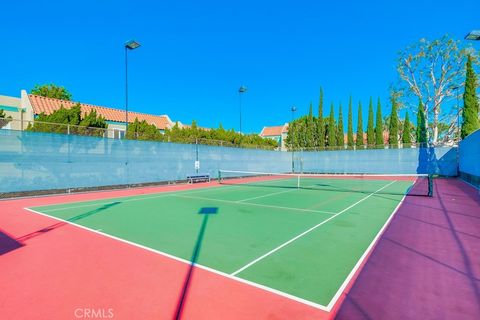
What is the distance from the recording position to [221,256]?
16.2ft

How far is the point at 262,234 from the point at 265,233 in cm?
12

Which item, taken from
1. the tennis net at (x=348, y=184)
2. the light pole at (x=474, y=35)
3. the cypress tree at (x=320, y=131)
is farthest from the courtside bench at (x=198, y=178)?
the cypress tree at (x=320, y=131)

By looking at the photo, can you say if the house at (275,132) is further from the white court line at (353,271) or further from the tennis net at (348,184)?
the white court line at (353,271)

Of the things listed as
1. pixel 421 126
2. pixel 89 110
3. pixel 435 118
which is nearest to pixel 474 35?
pixel 421 126

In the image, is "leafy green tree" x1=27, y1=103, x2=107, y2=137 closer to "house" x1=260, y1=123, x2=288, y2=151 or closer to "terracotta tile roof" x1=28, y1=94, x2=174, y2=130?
"terracotta tile roof" x1=28, y1=94, x2=174, y2=130

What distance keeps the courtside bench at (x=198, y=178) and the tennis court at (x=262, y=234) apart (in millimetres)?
9570

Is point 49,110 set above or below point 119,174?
above

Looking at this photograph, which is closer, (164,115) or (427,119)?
(427,119)

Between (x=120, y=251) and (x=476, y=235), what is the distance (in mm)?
7902

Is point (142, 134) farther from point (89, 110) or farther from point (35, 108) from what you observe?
point (89, 110)

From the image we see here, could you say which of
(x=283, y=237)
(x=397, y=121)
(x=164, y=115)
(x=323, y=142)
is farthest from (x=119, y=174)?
(x=397, y=121)

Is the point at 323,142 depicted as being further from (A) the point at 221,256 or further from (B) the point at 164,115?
(A) the point at 221,256

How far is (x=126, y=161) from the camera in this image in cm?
1717

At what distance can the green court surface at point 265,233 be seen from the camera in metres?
4.15
